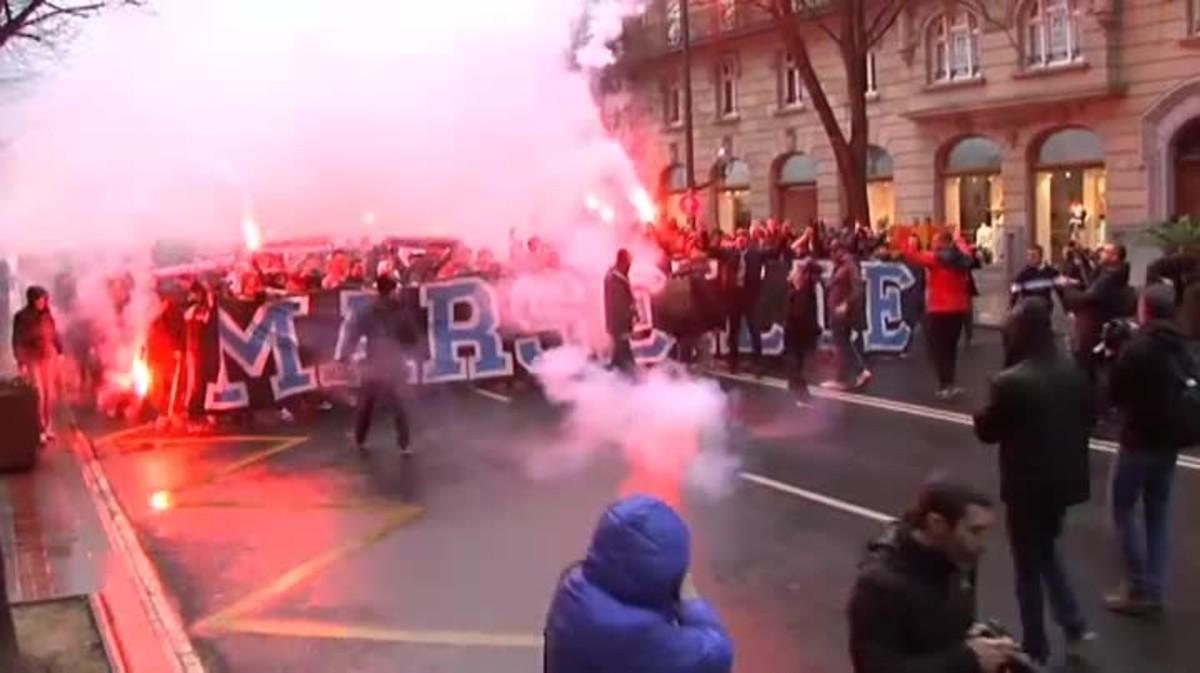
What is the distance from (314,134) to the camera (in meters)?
20.3

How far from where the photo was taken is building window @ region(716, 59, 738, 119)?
133ft

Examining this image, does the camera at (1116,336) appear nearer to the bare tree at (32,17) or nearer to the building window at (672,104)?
the bare tree at (32,17)

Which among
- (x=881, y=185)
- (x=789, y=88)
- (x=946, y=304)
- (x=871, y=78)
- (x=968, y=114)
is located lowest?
(x=946, y=304)

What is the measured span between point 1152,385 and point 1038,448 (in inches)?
40.8

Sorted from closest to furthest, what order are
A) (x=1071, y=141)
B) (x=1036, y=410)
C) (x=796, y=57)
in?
(x=1036, y=410), (x=796, y=57), (x=1071, y=141)

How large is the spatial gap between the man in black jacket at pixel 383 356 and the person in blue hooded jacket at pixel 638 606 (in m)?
9.75

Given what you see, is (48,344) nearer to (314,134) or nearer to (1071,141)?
(314,134)

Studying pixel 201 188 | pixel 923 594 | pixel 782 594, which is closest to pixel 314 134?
pixel 201 188

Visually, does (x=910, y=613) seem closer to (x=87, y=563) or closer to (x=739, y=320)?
(x=87, y=563)

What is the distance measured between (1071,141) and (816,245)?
12.0 metres

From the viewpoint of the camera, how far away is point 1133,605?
278 inches

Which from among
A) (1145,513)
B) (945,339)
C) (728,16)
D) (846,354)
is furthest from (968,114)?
(1145,513)

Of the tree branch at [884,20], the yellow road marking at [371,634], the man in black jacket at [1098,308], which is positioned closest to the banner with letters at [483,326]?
the man in black jacket at [1098,308]

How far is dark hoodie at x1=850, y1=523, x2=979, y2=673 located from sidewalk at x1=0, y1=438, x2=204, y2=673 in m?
4.19
